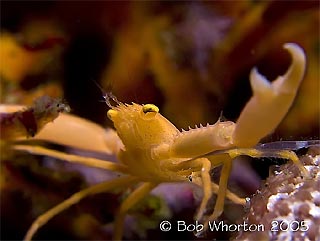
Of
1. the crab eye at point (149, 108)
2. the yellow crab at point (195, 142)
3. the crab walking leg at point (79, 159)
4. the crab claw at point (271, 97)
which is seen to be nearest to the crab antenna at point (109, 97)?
the yellow crab at point (195, 142)

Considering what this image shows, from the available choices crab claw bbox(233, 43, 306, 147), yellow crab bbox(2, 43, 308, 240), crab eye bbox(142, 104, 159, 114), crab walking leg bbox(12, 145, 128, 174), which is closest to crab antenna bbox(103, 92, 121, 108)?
yellow crab bbox(2, 43, 308, 240)

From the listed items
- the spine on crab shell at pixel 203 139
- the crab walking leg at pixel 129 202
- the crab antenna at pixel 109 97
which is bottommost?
the spine on crab shell at pixel 203 139

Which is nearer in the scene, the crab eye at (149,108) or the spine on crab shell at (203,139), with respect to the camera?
the spine on crab shell at (203,139)

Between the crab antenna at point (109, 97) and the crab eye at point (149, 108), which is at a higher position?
the crab antenna at point (109, 97)

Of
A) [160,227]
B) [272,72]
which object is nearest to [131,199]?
[160,227]

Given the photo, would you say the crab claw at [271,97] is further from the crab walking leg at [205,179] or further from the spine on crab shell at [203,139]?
the crab walking leg at [205,179]

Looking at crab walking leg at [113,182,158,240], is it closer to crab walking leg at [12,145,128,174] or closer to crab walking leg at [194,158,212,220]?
crab walking leg at [12,145,128,174]

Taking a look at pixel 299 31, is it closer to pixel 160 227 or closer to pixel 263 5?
pixel 263 5
